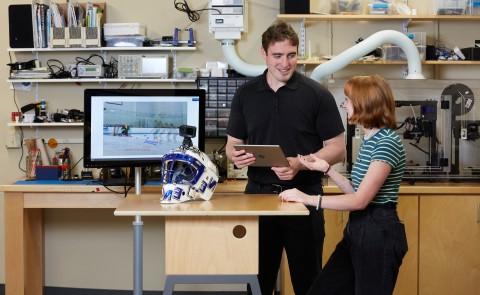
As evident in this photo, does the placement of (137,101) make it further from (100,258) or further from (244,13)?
(100,258)


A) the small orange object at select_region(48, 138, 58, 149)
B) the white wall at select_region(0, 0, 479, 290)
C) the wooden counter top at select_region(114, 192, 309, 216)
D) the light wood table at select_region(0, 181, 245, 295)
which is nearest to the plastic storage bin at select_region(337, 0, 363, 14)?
the white wall at select_region(0, 0, 479, 290)

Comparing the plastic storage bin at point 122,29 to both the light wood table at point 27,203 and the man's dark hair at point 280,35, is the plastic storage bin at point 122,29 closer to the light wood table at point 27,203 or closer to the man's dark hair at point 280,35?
the light wood table at point 27,203

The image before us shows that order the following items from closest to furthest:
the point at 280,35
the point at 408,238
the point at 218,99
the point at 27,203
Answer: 1. the point at 280,35
2. the point at 408,238
3. the point at 27,203
4. the point at 218,99

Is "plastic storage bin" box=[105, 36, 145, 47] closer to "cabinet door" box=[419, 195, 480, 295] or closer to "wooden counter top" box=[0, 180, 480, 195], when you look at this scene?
"wooden counter top" box=[0, 180, 480, 195]

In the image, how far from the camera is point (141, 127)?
132 inches

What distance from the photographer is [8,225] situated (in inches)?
155

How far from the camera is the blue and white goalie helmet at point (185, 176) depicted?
257 centimetres

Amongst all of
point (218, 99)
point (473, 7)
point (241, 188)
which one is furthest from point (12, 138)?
point (473, 7)

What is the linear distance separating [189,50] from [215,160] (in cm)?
73

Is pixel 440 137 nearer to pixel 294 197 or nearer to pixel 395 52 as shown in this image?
pixel 395 52

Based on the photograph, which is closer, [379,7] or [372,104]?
[372,104]

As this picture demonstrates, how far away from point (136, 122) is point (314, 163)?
1.12 m

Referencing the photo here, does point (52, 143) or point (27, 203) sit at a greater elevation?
point (52, 143)

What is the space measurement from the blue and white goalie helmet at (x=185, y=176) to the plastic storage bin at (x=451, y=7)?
2.19m
